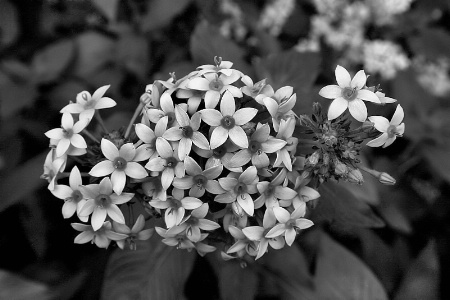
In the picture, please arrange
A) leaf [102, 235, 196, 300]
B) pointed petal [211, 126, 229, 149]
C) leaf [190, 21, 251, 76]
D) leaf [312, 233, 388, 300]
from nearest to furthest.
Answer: pointed petal [211, 126, 229, 149]
leaf [102, 235, 196, 300]
leaf [190, 21, 251, 76]
leaf [312, 233, 388, 300]

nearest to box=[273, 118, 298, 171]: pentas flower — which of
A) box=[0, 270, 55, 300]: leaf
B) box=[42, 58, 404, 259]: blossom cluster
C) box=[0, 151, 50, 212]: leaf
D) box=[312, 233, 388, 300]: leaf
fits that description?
box=[42, 58, 404, 259]: blossom cluster

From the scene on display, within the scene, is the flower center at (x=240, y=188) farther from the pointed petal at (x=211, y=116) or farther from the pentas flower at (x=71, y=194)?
the pentas flower at (x=71, y=194)

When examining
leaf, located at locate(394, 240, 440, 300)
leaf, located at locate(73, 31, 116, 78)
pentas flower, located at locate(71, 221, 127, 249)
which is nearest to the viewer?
pentas flower, located at locate(71, 221, 127, 249)

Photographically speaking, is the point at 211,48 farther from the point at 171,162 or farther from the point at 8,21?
the point at 8,21

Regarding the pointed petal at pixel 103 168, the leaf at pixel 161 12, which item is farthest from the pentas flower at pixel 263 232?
the leaf at pixel 161 12

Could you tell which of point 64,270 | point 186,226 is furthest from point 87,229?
point 64,270

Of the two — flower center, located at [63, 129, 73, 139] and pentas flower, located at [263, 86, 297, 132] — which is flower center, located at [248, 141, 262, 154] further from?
flower center, located at [63, 129, 73, 139]

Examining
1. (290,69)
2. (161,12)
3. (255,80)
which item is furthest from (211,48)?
(161,12)
